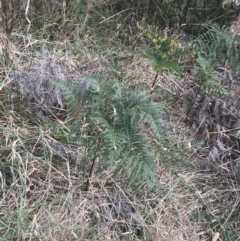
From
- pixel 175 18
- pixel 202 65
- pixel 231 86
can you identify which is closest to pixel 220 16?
pixel 175 18

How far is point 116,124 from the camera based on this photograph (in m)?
1.89

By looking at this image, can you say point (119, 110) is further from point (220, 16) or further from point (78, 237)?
point (220, 16)

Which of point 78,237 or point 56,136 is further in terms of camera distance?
point 56,136

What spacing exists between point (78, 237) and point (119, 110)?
552 millimetres

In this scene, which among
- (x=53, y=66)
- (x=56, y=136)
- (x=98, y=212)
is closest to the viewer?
(x=98, y=212)

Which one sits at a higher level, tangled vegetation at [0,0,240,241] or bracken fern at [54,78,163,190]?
bracken fern at [54,78,163,190]

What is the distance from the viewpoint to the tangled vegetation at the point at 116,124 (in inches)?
76.7

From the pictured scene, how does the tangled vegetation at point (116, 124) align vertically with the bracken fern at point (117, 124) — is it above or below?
below

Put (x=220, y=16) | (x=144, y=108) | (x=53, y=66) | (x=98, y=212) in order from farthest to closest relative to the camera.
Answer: (x=220, y=16) → (x=53, y=66) → (x=98, y=212) → (x=144, y=108)

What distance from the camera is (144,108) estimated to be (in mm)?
1893

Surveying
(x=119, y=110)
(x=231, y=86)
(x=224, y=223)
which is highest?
(x=119, y=110)

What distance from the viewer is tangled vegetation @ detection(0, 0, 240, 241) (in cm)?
195

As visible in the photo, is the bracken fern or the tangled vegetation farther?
the tangled vegetation

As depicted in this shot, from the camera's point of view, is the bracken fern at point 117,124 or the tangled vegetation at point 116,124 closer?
the bracken fern at point 117,124
